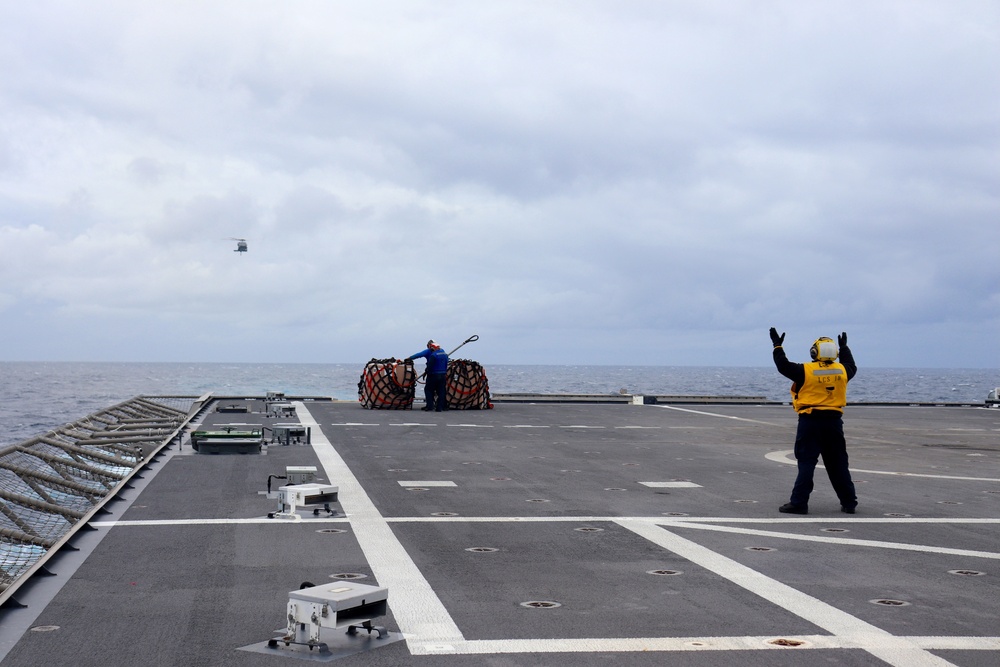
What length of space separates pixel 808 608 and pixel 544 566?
7.35 feet

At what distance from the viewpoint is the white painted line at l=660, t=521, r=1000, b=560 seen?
920cm

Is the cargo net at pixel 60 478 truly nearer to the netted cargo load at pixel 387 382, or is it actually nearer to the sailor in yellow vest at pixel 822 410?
the netted cargo load at pixel 387 382

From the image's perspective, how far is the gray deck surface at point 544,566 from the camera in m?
5.91

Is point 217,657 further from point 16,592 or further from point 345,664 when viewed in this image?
point 16,592

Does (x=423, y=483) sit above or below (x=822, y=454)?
below

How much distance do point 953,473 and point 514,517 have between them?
9004mm

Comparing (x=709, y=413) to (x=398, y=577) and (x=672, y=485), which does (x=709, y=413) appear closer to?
(x=672, y=485)

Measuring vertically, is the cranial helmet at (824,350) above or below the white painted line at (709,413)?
above

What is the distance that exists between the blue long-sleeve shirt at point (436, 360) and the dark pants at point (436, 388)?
0.19m

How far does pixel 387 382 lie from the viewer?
3325cm

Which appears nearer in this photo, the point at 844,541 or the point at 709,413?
the point at 844,541

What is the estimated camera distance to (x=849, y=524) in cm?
1088

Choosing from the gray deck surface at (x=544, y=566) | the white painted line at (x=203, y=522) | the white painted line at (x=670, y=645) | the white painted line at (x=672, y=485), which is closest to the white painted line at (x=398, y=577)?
the gray deck surface at (x=544, y=566)

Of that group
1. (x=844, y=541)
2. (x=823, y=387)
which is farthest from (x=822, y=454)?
(x=844, y=541)
